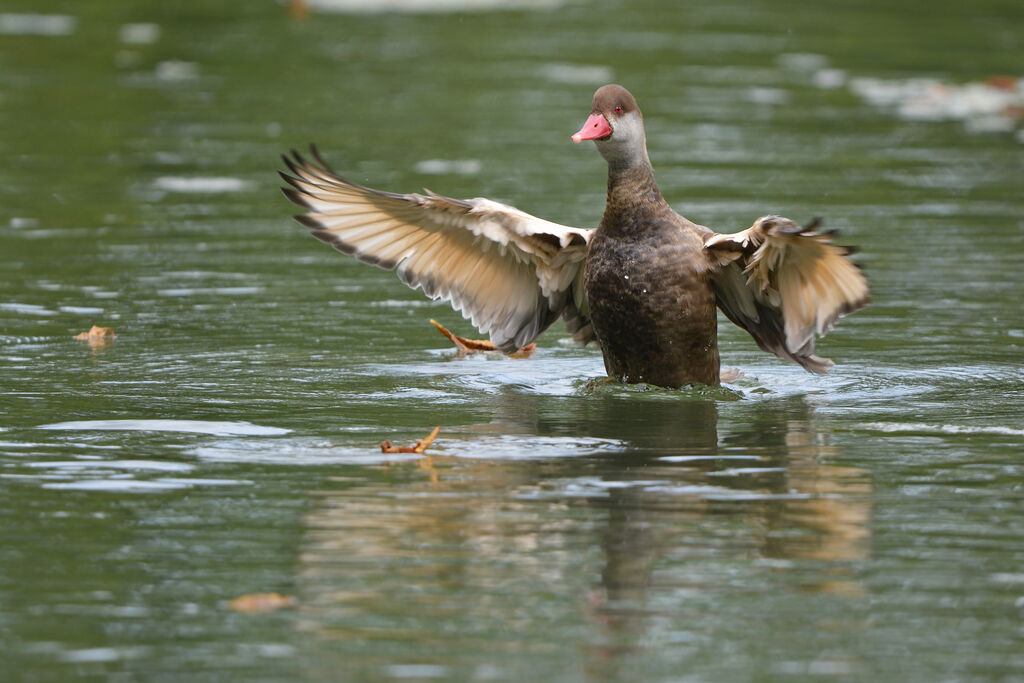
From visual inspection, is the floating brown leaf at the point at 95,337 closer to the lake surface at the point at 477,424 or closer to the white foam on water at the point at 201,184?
the lake surface at the point at 477,424

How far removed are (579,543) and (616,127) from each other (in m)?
3.26

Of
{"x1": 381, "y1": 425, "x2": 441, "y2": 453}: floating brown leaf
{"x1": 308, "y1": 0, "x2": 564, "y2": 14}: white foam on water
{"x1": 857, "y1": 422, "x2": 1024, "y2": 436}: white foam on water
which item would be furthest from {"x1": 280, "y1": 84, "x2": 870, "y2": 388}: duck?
{"x1": 308, "y1": 0, "x2": 564, "y2": 14}: white foam on water

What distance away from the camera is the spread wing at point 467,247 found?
912 centimetres

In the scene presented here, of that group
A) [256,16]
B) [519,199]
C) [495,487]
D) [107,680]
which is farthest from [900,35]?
[107,680]

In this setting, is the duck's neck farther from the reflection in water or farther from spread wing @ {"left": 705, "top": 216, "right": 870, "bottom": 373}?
the reflection in water

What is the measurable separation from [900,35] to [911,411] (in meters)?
17.1

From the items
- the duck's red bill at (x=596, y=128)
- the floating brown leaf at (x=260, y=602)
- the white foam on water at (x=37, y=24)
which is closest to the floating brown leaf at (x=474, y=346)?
the duck's red bill at (x=596, y=128)

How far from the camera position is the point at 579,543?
6277mm

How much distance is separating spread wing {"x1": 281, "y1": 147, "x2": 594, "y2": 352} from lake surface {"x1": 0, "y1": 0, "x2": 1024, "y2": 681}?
372mm

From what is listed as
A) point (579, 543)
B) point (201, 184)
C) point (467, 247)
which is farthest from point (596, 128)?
point (201, 184)

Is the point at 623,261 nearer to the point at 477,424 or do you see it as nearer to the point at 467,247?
the point at 467,247

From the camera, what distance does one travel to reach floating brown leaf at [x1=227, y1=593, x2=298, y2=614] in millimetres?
A: 5617

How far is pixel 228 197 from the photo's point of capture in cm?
1470

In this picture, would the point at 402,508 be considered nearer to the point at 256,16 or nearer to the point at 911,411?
the point at 911,411
